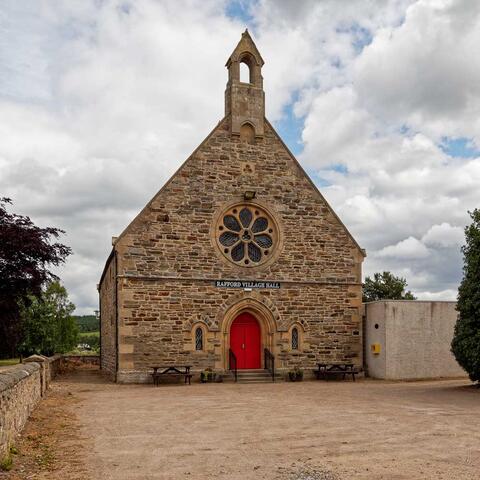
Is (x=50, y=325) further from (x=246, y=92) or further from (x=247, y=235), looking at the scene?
(x=246, y=92)

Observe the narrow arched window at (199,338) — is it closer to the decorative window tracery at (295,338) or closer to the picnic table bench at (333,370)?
the decorative window tracery at (295,338)

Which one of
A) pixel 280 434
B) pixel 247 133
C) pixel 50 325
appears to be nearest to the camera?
pixel 280 434

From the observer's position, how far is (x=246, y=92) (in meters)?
24.0

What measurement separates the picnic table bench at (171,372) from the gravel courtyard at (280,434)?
9.29ft

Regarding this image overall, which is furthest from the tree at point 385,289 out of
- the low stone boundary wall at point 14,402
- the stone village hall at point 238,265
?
the low stone boundary wall at point 14,402

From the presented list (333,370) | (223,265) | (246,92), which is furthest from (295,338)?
(246,92)

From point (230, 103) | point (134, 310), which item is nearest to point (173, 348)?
point (134, 310)

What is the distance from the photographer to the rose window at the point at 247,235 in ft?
74.6

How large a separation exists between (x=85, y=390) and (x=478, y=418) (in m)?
11.9

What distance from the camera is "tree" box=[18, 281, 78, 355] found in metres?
36.9

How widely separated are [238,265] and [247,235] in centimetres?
132

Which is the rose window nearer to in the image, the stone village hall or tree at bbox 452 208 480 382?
the stone village hall

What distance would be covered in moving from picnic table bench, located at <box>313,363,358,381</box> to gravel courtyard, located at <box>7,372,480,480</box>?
196 inches

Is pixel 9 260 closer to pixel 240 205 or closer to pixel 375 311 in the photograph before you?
pixel 240 205
